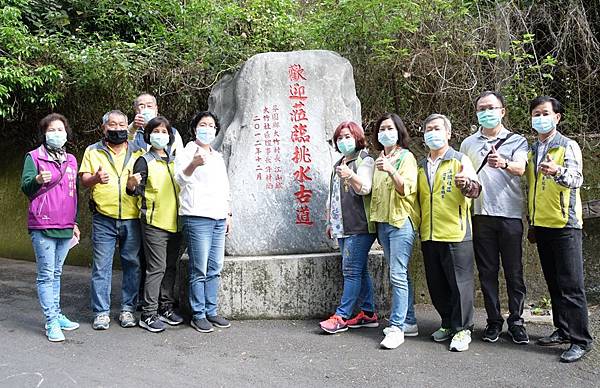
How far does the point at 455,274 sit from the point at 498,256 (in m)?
0.39

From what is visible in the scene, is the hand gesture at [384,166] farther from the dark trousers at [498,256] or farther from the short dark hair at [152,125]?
the short dark hair at [152,125]

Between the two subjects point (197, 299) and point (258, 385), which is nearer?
point (258, 385)

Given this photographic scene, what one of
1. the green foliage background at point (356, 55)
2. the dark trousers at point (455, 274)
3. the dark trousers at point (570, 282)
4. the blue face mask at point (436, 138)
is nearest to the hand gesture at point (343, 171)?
the blue face mask at point (436, 138)

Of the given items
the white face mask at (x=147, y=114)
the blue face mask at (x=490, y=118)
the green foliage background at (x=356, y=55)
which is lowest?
the blue face mask at (x=490, y=118)

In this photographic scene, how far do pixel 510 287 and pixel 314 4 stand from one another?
18.2 ft

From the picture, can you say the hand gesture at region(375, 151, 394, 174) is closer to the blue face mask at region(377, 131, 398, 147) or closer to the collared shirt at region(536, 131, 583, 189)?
the blue face mask at region(377, 131, 398, 147)

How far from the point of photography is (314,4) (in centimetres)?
811

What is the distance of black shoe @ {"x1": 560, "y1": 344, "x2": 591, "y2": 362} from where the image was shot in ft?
12.0

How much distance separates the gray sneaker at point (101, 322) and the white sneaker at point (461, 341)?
2.63 m

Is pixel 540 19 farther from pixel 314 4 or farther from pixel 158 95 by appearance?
pixel 158 95

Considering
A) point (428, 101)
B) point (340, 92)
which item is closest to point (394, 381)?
point (340, 92)

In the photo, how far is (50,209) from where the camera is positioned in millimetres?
4027

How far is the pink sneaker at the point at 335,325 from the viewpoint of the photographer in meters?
4.24

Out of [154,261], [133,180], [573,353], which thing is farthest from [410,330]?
[133,180]
